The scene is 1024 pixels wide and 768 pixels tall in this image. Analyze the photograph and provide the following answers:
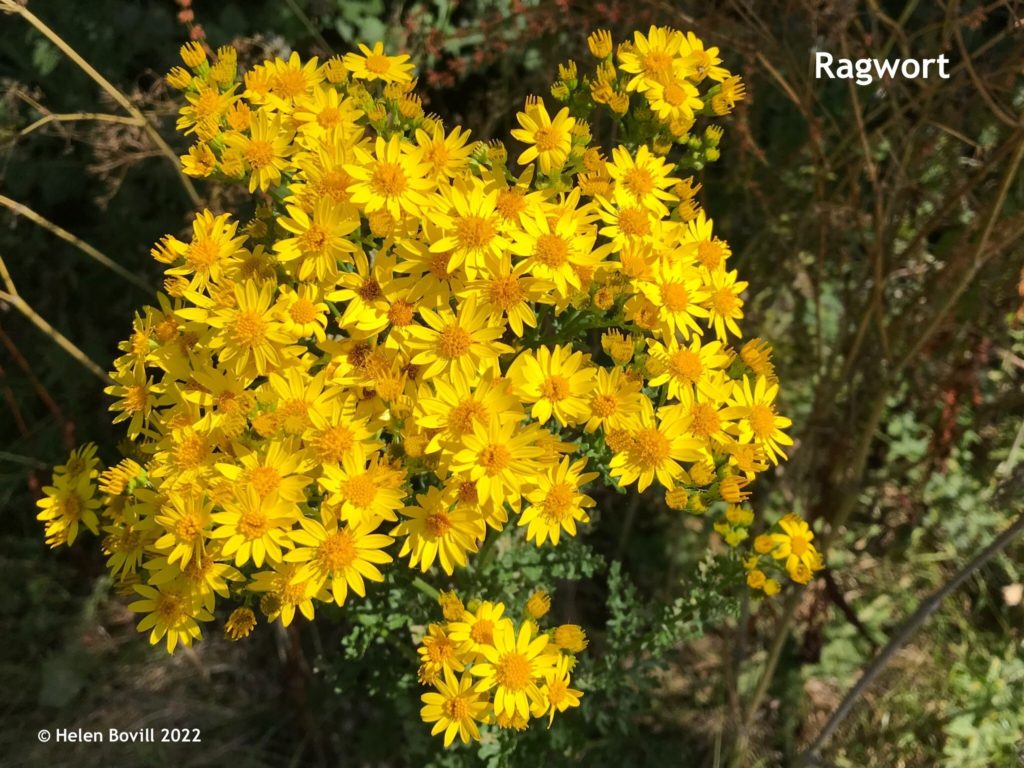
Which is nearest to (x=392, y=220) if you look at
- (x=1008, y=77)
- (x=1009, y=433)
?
(x=1008, y=77)

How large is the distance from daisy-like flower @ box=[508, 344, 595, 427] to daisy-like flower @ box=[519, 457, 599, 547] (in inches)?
3.9

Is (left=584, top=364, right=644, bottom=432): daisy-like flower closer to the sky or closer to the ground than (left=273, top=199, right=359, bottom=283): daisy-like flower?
closer to the ground

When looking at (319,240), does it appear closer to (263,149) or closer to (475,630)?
(263,149)

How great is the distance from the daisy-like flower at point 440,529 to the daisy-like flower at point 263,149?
0.69 m

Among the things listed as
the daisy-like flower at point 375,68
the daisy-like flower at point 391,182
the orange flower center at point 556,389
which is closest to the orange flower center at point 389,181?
the daisy-like flower at point 391,182

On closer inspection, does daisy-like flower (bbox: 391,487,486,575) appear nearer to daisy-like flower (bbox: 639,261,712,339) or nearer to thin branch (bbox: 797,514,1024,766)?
daisy-like flower (bbox: 639,261,712,339)

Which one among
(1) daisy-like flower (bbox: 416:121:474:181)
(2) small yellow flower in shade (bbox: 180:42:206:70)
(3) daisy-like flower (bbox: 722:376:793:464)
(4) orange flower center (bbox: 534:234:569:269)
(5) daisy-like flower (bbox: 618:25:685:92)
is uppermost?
(2) small yellow flower in shade (bbox: 180:42:206:70)

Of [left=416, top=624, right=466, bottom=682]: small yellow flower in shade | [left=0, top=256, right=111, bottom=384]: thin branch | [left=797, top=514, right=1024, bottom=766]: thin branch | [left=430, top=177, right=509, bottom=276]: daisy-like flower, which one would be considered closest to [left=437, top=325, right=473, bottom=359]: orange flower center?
[left=430, top=177, right=509, bottom=276]: daisy-like flower

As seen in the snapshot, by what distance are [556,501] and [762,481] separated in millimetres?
1878

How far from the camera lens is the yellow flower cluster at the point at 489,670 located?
4.99 ft

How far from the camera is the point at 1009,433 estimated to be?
10.7 feet

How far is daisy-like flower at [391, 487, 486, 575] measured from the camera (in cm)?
145

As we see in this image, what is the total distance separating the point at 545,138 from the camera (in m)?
1.59

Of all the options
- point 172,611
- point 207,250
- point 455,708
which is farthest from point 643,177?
point 172,611
